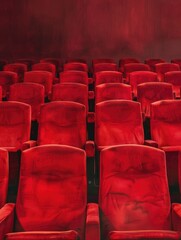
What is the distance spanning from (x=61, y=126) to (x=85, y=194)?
1.43ft

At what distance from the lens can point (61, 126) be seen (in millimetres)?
1307

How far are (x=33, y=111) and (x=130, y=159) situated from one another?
0.77 m

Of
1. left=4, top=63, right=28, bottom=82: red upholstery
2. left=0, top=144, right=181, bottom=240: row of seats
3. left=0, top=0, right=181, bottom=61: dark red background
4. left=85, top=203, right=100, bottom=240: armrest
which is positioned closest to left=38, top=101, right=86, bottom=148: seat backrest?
left=0, top=144, right=181, bottom=240: row of seats

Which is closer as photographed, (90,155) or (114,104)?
(90,155)

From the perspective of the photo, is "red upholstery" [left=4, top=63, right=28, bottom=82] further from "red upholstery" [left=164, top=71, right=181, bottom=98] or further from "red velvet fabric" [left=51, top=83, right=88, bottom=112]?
"red upholstery" [left=164, top=71, right=181, bottom=98]

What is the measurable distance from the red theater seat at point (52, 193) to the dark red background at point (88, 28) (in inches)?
82.7

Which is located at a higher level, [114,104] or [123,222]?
[114,104]

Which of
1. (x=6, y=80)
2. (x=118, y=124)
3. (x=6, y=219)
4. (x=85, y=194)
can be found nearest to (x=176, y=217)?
(x=85, y=194)

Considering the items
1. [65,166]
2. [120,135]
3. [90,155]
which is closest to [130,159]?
[65,166]

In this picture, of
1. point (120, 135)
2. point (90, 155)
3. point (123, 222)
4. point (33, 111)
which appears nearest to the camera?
point (123, 222)

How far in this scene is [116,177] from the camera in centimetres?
92

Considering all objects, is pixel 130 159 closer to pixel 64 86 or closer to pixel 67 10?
pixel 64 86

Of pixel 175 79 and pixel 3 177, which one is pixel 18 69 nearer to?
pixel 175 79

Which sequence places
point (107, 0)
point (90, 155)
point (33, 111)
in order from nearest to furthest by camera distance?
point (90, 155) → point (33, 111) → point (107, 0)
